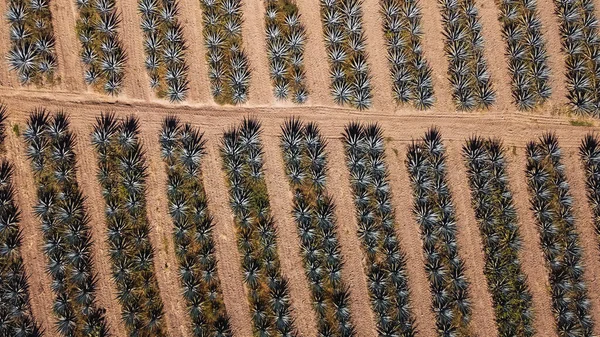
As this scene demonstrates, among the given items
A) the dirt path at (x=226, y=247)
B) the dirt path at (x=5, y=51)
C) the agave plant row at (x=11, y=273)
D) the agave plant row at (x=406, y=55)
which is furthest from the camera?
the agave plant row at (x=406, y=55)

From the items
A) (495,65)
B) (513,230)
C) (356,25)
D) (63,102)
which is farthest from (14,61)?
(513,230)

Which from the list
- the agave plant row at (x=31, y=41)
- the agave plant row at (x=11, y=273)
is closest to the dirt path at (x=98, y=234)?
the agave plant row at (x=11, y=273)

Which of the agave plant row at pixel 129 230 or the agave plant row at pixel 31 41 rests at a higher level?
the agave plant row at pixel 31 41

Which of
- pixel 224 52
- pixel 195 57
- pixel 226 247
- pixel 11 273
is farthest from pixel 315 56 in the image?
pixel 11 273

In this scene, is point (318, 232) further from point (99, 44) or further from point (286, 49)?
point (99, 44)

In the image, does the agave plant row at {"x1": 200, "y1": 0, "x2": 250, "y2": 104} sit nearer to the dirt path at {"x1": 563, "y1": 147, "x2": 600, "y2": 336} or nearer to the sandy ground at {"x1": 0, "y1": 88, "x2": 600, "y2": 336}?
the sandy ground at {"x1": 0, "y1": 88, "x2": 600, "y2": 336}

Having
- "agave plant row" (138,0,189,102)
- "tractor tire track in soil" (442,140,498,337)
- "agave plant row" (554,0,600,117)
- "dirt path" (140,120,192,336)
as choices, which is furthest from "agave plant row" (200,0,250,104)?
"agave plant row" (554,0,600,117)

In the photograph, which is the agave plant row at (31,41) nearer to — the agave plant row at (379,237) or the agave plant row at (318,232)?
the agave plant row at (318,232)
